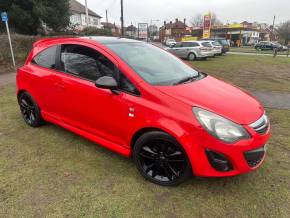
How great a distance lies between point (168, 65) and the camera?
3.77 meters

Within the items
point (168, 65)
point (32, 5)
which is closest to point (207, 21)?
point (32, 5)

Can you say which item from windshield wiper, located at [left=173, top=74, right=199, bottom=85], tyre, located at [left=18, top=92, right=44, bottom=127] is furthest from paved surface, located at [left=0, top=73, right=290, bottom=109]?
tyre, located at [left=18, top=92, right=44, bottom=127]

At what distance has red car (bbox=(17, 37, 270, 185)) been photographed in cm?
267

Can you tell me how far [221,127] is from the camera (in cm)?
264

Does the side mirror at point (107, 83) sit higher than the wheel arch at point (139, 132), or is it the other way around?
the side mirror at point (107, 83)

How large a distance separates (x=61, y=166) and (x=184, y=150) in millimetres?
1696

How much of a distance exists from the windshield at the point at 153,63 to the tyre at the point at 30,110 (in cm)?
190

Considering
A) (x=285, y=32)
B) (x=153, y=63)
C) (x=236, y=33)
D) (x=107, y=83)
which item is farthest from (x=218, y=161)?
(x=285, y=32)

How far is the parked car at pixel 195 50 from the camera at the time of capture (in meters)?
19.4

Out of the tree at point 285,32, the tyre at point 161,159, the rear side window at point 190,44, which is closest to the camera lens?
the tyre at point 161,159

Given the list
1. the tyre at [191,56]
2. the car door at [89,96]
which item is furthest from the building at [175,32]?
the car door at [89,96]

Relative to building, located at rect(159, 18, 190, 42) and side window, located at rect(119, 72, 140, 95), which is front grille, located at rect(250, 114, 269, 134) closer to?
side window, located at rect(119, 72, 140, 95)

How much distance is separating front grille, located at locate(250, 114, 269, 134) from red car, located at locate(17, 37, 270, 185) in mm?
13

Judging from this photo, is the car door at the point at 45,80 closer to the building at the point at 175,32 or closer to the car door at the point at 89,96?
the car door at the point at 89,96
